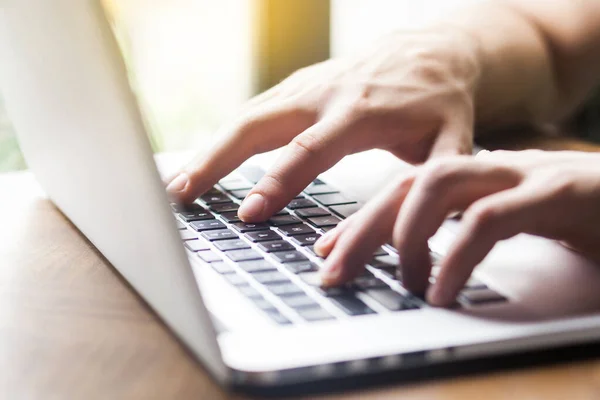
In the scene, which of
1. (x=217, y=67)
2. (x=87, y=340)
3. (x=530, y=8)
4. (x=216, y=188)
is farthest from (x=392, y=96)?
(x=217, y=67)

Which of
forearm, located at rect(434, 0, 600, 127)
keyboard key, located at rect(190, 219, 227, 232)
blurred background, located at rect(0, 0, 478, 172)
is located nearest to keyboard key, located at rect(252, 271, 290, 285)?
keyboard key, located at rect(190, 219, 227, 232)

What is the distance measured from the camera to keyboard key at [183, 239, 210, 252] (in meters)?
0.49

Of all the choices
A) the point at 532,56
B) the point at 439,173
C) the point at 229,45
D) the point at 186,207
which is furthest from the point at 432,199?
the point at 229,45

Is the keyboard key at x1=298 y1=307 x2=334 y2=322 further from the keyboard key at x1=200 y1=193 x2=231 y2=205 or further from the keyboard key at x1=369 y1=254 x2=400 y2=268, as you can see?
the keyboard key at x1=200 y1=193 x2=231 y2=205

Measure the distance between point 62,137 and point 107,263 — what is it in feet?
0.29

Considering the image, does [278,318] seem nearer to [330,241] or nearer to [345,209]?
[330,241]

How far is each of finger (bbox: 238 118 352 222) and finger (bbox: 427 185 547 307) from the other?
0.18 meters

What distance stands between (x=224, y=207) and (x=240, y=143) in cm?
8

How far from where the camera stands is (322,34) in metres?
1.58

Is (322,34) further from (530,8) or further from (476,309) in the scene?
(476,309)

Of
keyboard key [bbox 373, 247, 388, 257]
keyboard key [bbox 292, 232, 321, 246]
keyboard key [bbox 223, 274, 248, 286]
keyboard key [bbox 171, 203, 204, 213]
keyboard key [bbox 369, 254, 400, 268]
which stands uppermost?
keyboard key [bbox 223, 274, 248, 286]

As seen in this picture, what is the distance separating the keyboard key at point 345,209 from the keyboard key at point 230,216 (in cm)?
8

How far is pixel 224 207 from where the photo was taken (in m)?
0.59

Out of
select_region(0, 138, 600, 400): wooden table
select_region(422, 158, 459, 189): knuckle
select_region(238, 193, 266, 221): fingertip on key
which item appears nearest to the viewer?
select_region(0, 138, 600, 400): wooden table
